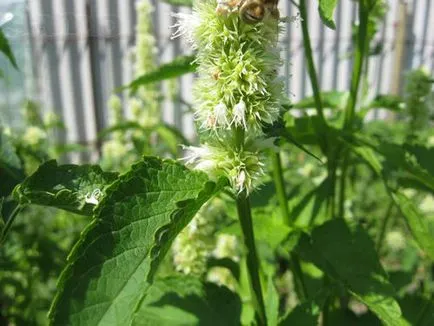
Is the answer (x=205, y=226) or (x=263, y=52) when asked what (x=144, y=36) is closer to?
(x=205, y=226)

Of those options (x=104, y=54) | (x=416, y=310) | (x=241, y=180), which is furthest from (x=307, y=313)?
(x=104, y=54)

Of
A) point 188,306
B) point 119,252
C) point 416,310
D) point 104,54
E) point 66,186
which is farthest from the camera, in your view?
point 104,54

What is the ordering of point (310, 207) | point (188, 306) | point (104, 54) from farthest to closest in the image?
point (104, 54)
point (310, 207)
point (188, 306)

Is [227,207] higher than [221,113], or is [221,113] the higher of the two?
[221,113]

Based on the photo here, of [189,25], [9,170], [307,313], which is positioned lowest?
[307,313]

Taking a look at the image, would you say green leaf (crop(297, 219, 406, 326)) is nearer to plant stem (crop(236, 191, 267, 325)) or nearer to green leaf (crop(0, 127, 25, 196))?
plant stem (crop(236, 191, 267, 325))

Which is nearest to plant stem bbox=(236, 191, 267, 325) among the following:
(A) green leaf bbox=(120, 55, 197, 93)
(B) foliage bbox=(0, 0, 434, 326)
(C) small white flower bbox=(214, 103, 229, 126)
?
(B) foliage bbox=(0, 0, 434, 326)

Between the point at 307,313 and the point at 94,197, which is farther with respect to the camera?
the point at 307,313

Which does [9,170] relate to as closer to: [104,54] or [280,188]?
[280,188]
